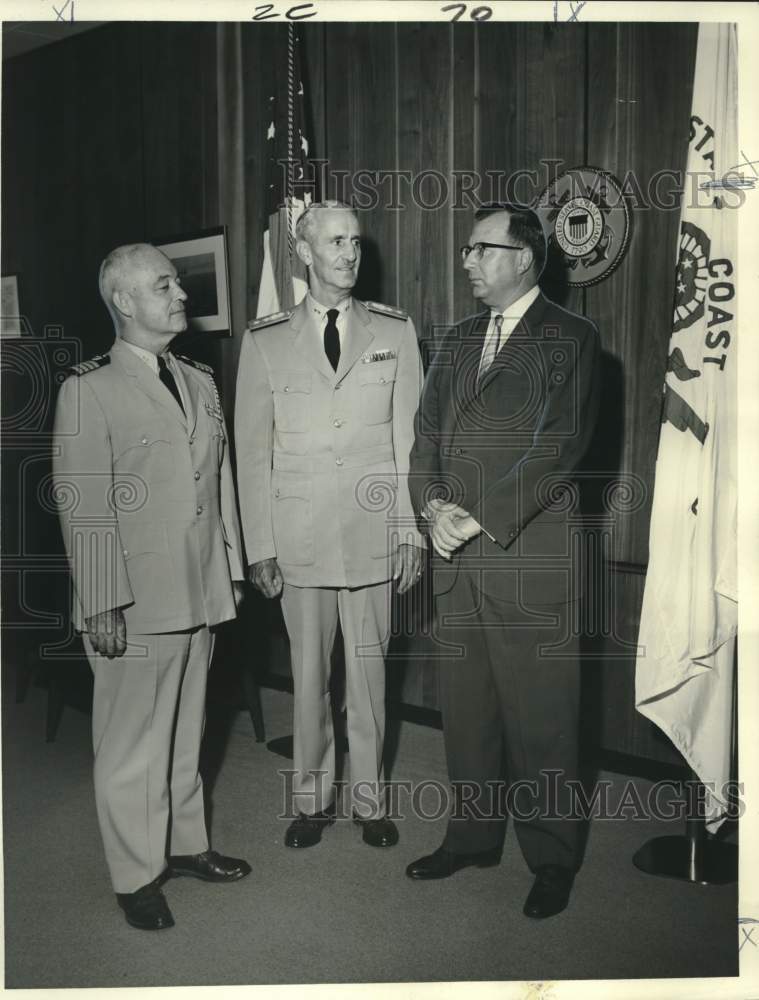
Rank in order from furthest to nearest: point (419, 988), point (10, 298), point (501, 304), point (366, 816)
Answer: point (10, 298), point (366, 816), point (501, 304), point (419, 988)

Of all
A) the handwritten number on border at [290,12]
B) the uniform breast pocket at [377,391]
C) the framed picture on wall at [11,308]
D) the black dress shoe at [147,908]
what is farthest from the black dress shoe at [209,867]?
the handwritten number on border at [290,12]

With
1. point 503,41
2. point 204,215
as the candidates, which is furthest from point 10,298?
point 503,41

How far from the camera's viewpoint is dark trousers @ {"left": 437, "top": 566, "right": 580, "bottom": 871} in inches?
94.4

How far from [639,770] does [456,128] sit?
211 centimetres

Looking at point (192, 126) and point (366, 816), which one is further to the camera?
point (192, 126)

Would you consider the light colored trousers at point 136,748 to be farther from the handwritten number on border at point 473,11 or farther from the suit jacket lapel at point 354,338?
the handwritten number on border at point 473,11

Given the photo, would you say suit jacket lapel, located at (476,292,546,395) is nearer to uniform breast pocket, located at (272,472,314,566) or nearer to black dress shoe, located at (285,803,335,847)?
uniform breast pocket, located at (272,472,314,566)

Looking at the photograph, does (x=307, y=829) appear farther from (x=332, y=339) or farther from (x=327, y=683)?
(x=332, y=339)

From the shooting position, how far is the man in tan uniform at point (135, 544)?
2342 millimetres

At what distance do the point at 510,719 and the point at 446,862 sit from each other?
419mm

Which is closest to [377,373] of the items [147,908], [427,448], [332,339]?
[332,339]

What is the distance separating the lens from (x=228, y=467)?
2.57 m

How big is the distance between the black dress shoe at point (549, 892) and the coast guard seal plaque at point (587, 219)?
1674 mm

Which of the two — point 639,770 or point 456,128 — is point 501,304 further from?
point 639,770
